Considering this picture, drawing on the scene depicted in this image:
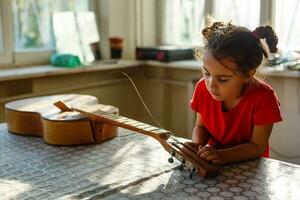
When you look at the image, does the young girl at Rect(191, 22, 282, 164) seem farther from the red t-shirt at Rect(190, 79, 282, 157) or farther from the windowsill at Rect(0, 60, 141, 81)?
the windowsill at Rect(0, 60, 141, 81)

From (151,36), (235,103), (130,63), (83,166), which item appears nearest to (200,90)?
(235,103)

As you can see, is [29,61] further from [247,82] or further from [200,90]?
[247,82]

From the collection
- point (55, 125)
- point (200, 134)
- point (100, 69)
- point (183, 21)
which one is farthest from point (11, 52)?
point (200, 134)

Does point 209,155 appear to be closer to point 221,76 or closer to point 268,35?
point 221,76

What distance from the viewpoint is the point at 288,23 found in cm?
226

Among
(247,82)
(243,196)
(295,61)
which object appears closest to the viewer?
(243,196)

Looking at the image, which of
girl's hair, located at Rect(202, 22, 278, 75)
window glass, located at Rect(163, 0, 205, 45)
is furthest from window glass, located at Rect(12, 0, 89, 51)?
girl's hair, located at Rect(202, 22, 278, 75)

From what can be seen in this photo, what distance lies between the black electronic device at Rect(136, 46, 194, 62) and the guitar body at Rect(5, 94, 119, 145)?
3.86ft

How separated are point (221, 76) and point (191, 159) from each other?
0.24 metres

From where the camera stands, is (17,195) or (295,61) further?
(295,61)

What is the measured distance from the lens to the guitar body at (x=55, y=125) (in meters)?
1.32

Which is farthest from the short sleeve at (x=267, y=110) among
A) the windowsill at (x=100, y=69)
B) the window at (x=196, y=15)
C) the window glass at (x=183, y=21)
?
the window glass at (x=183, y=21)

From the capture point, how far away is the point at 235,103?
1.25m

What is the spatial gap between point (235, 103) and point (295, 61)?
1.05 m
